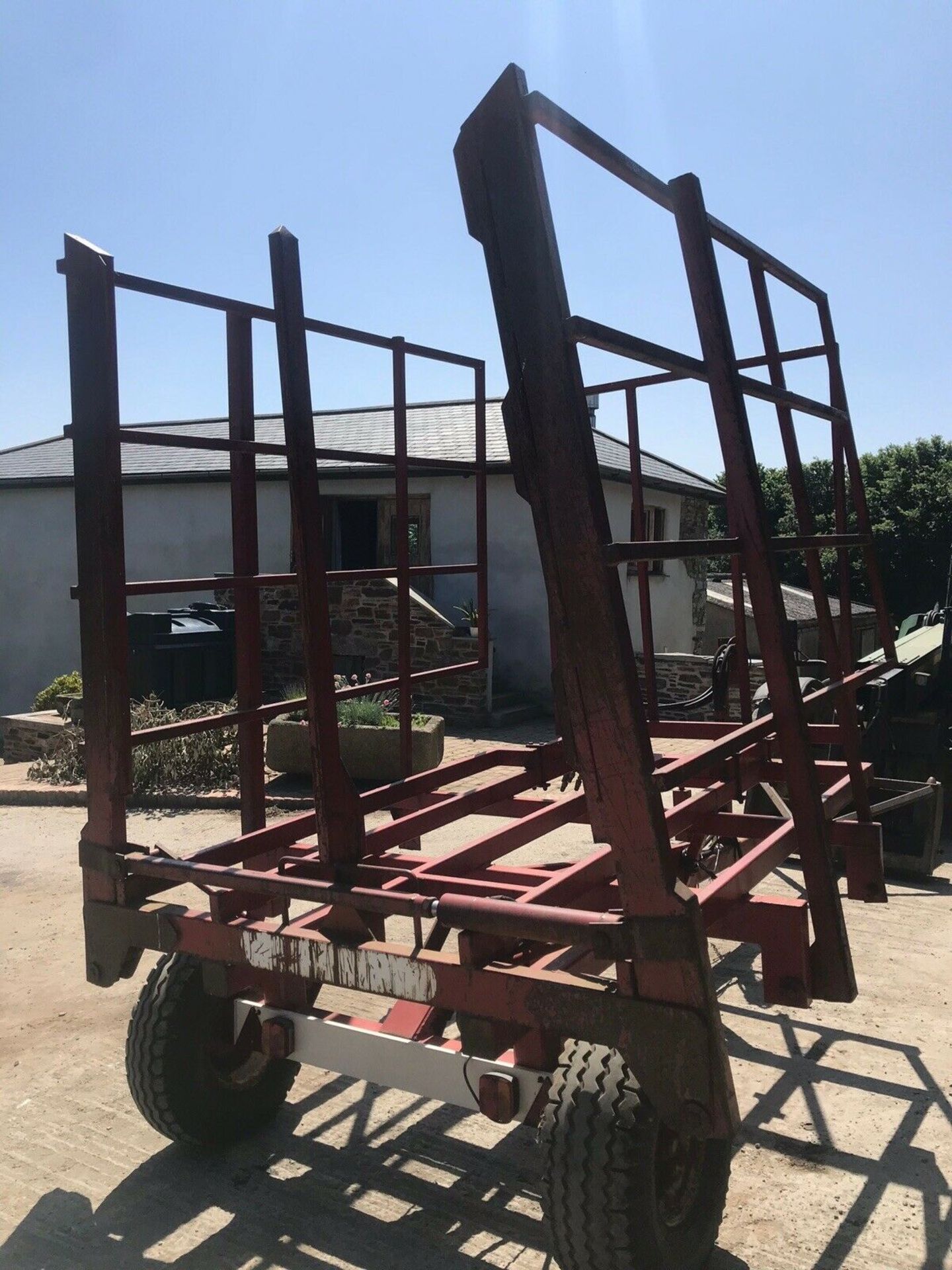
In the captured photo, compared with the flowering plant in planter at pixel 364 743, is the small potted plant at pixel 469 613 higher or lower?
higher

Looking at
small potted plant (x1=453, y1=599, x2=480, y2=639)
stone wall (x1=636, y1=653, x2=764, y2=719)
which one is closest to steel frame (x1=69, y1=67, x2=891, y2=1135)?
stone wall (x1=636, y1=653, x2=764, y2=719)

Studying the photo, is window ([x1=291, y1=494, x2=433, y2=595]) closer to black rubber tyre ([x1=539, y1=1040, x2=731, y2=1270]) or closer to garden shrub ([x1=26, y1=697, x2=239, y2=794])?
garden shrub ([x1=26, y1=697, x2=239, y2=794])

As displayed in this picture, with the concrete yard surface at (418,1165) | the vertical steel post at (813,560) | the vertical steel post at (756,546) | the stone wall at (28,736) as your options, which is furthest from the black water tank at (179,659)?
the vertical steel post at (756,546)

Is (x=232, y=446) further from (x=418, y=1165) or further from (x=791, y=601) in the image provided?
(x=791, y=601)

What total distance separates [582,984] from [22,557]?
18939 mm

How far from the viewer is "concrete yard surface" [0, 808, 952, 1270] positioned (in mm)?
2912

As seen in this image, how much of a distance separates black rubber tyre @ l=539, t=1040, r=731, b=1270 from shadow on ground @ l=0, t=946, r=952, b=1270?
512 millimetres

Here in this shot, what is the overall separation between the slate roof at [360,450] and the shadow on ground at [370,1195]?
11.2m

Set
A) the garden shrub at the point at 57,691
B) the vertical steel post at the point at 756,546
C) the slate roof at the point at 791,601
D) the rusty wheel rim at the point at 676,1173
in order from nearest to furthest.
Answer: the rusty wheel rim at the point at 676,1173 → the vertical steel post at the point at 756,546 → the garden shrub at the point at 57,691 → the slate roof at the point at 791,601

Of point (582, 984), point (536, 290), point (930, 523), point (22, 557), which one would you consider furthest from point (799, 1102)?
point (930, 523)

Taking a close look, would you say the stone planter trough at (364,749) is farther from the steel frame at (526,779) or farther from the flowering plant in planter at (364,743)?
the steel frame at (526,779)

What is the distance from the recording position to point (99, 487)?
10.2 feet

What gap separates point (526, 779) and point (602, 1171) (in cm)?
209

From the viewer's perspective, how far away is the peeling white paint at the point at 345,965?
8.77 feet
